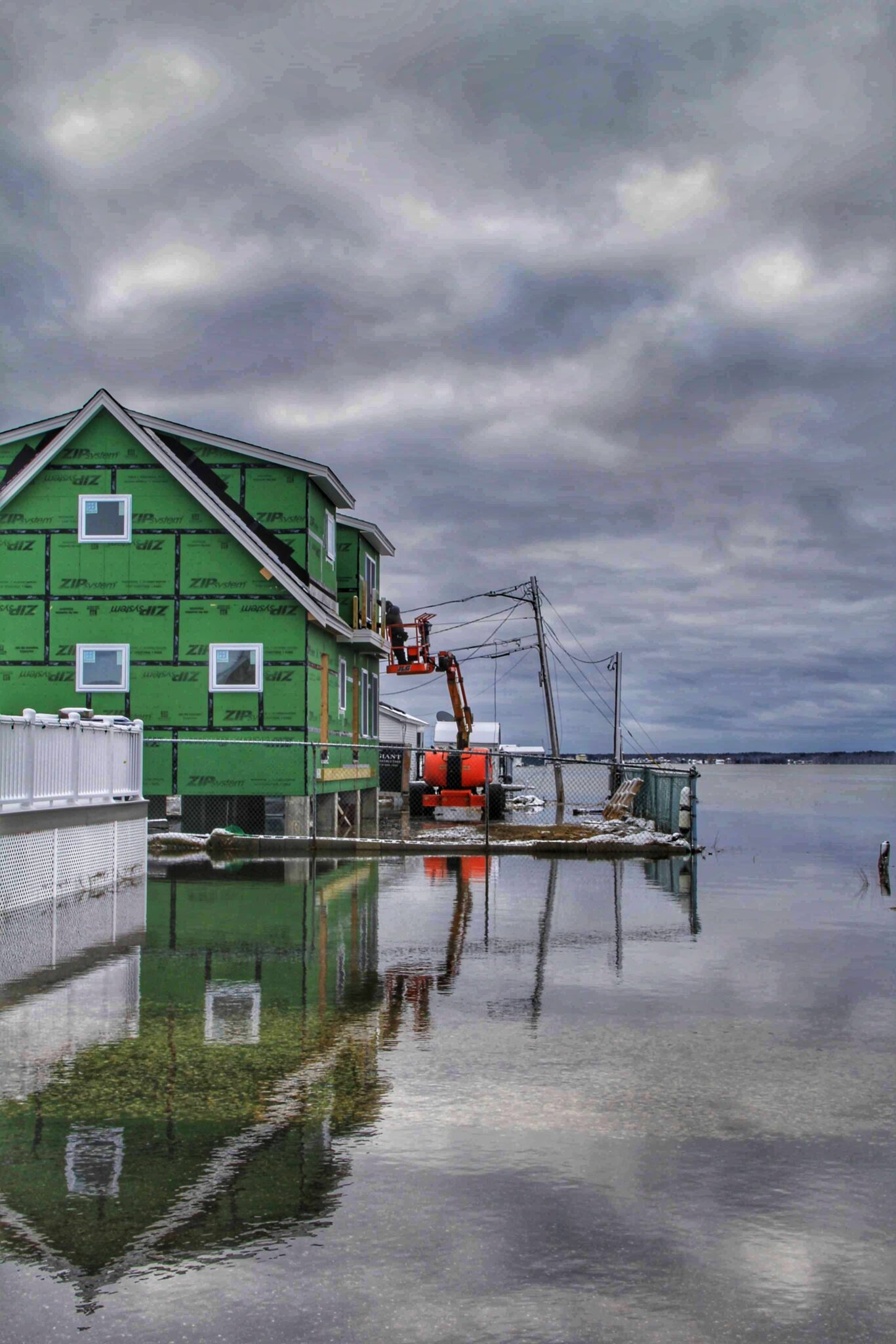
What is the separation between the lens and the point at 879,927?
51.5 feet

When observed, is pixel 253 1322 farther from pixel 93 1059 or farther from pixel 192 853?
pixel 192 853

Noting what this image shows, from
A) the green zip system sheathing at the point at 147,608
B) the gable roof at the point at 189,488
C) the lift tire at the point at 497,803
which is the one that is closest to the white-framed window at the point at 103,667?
the green zip system sheathing at the point at 147,608

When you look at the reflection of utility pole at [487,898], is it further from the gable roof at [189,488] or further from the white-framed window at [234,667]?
the gable roof at [189,488]

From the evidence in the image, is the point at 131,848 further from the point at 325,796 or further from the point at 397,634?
the point at 397,634

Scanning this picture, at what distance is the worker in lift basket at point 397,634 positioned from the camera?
43500mm

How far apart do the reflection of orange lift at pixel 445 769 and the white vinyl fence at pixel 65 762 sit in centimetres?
2324

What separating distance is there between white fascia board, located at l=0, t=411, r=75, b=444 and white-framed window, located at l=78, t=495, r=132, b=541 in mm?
1890

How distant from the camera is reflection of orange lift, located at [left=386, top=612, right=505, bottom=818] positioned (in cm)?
4462

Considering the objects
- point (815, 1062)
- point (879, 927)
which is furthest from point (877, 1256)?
point (879, 927)

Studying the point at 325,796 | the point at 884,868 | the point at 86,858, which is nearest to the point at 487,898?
the point at 86,858

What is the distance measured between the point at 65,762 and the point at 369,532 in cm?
1900

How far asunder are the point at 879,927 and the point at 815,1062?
7.76m

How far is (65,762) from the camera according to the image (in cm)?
1767

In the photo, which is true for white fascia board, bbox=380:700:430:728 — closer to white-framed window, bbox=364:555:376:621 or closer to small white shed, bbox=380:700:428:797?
small white shed, bbox=380:700:428:797
